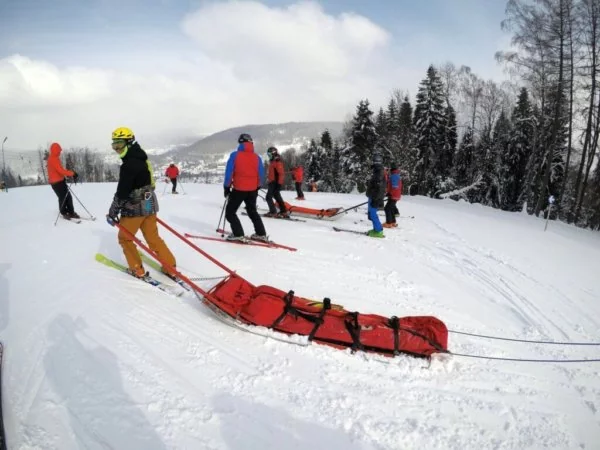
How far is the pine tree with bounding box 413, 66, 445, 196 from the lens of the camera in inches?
1152

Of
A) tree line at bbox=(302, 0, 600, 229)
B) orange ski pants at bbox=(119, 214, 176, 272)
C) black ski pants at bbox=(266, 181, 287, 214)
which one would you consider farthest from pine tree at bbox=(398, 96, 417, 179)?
orange ski pants at bbox=(119, 214, 176, 272)

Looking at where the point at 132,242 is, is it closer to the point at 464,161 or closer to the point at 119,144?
the point at 119,144

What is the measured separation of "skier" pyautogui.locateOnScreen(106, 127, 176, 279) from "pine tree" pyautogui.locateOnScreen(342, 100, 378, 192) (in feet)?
99.3

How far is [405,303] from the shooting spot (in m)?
4.94

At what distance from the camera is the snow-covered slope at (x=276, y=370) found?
2.61 meters

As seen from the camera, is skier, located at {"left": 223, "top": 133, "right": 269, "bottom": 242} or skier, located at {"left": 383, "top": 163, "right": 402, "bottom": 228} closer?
skier, located at {"left": 223, "top": 133, "right": 269, "bottom": 242}

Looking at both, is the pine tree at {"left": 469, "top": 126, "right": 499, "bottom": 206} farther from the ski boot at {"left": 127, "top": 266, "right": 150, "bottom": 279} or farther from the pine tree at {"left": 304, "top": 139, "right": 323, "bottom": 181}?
the ski boot at {"left": 127, "top": 266, "right": 150, "bottom": 279}

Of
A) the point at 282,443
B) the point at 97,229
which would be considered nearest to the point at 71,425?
the point at 282,443

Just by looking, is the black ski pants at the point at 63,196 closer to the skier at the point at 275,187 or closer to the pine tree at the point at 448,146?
the skier at the point at 275,187

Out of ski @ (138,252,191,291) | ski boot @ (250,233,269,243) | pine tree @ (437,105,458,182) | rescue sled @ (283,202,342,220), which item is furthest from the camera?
pine tree @ (437,105,458,182)

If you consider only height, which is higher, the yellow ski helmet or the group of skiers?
the yellow ski helmet

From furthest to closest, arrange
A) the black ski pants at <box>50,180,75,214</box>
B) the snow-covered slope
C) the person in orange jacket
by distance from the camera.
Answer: the black ski pants at <box>50,180,75,214</box>
the person in orange jacket
the snow-covered slope

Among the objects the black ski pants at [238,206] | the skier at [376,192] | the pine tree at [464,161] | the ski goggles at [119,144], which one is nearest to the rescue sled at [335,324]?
the ski goggles at [119,144]

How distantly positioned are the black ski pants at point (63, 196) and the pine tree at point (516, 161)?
29.9m
